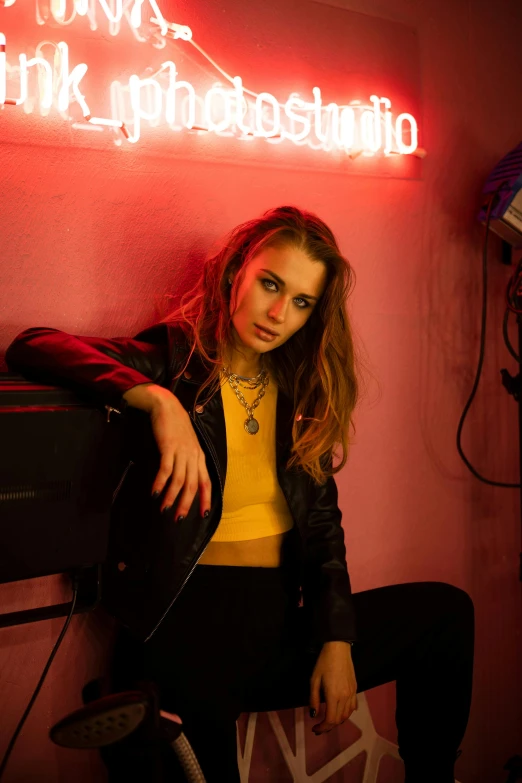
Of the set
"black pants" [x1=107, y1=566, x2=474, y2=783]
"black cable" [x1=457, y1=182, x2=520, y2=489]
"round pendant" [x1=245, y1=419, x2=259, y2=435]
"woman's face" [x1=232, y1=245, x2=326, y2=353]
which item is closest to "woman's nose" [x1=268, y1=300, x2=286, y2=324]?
"woman's face" [x1=232, y1=245, x2=326, y2=353]

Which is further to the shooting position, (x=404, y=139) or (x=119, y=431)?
(x=404, y=139)

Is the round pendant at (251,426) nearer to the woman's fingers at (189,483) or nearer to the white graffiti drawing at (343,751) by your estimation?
the woman's fingers at (189,483)

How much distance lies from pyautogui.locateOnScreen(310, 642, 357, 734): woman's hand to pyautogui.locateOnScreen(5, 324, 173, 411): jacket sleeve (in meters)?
0.78

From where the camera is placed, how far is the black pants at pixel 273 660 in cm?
145

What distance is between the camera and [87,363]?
1.30 meters

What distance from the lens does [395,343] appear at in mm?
2182

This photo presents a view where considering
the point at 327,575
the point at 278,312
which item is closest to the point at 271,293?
the point at 278,312

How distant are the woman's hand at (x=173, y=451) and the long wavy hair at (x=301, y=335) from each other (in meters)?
0.22

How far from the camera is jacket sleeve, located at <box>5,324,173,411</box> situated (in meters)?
1.27

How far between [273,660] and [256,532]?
0.31 meters

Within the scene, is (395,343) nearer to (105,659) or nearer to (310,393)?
(310,393)

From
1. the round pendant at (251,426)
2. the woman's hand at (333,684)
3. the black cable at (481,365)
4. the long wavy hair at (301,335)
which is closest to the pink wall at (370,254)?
the black cable at (481,365)

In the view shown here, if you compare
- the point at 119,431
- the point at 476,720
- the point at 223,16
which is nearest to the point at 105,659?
the point at 119,431

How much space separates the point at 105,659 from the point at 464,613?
96cm
